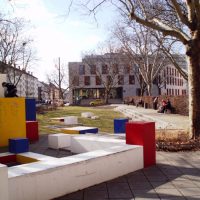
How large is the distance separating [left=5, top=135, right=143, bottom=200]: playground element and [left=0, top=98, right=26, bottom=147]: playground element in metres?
6.14

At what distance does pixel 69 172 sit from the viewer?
6320 millimetres

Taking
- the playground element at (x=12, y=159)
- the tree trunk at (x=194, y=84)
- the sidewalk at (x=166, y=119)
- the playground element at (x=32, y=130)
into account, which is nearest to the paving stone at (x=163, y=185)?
the playground element at (x=12, y=159)

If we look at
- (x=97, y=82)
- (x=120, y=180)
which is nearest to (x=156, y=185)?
(x=120, y=180)

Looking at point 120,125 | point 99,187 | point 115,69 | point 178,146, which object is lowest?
point 99,187

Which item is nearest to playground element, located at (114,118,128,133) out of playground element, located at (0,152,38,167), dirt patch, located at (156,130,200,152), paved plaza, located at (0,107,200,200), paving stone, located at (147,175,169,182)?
dirt patch, located at (156,130,200,152)

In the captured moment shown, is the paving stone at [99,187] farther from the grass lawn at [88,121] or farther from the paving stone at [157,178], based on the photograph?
the grass lawn at [88,121]

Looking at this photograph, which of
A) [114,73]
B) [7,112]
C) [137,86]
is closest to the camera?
[7,112]

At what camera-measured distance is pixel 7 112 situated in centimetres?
1264

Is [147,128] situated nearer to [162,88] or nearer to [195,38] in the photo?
[195,38]

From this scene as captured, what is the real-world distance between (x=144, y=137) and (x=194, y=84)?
4.27 metres

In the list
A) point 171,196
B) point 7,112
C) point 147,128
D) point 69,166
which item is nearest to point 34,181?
point 69,166

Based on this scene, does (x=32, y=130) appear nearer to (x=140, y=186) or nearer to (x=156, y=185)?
(x=140, y=186)

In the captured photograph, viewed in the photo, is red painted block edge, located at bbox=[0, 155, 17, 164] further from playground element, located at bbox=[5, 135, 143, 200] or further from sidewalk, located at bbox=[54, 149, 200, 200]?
sidewalk, located at bbox=[54, 149, 200, 200]

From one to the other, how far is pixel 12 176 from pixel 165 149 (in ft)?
19.5
